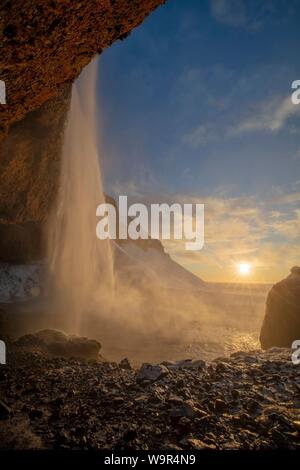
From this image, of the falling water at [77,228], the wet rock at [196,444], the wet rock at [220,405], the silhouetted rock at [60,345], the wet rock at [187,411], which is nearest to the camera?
the wet rock at [196,444]

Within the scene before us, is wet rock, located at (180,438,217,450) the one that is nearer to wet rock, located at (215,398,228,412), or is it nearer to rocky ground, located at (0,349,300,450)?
rocky ground, located at (0,349,300,450)

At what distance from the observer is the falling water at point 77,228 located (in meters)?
26.2

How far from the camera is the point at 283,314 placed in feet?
43.5

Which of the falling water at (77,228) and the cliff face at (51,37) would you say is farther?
the falling water at (77,228)

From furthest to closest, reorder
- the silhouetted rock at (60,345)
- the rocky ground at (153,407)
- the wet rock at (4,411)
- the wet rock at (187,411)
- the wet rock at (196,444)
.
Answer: the silhouetted rock at (60,345) → the wet rock at (4,411) → the wet rock at (187,411) → the rocky ground at (153,407) → the wet rock at (196,444)

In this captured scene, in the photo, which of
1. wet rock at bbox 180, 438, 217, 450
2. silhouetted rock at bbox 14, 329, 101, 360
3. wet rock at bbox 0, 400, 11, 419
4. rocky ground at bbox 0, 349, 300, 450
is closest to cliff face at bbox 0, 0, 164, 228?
wet rock at bbox 0, 400, 11, 419

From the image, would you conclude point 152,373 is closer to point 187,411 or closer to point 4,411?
point 187,411

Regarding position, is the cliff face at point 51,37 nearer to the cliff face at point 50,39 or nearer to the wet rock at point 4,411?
the cliff face at point 50,39

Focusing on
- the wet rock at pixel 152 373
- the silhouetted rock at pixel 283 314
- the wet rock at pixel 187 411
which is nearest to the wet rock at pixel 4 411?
the wet rock at pixel 152 373

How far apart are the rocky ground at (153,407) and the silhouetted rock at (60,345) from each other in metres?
4.11

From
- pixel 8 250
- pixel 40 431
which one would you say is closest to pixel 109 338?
pixel 40 431

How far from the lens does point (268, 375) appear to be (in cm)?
585

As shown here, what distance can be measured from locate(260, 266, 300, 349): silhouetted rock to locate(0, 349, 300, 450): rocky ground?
7.10 metres
